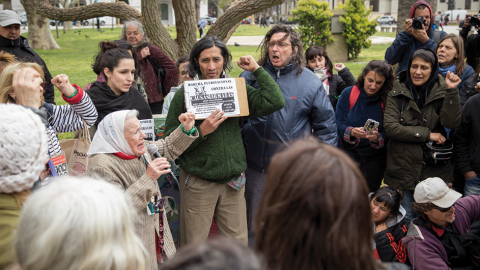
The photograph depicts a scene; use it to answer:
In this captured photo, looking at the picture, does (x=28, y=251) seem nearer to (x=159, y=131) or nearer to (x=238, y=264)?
(x=238, y=264)

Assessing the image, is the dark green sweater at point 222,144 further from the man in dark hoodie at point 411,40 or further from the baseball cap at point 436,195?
the man in dark hoodie at point 411,40

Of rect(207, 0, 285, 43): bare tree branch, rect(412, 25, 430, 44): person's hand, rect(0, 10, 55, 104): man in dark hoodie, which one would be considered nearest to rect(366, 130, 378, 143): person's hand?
rect(412, 25, 430, 44): person's hand

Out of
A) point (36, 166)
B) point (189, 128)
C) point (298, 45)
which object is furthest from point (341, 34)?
point (36, 166)

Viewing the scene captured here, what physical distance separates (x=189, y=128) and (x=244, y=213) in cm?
90

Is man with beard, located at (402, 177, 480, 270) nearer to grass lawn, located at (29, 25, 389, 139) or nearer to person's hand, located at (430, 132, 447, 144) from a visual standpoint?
person's hand, located at (430, 132, 447, 144)

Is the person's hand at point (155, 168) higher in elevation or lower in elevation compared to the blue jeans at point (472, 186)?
higher

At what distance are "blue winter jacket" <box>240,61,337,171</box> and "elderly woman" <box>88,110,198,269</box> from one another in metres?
1.02

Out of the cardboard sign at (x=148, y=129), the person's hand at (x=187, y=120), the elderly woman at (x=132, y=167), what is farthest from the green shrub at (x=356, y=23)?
the elderly woman at (x=132, y=167)

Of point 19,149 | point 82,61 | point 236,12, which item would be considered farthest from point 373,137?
A: point 82,61

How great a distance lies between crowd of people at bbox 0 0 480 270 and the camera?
1170 mm

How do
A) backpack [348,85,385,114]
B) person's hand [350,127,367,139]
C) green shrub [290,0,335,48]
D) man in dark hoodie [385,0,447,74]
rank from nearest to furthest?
1. person's hand [350,127,367,139]
2. backpack [348,85,385,114]
3. man in dark hoodie [385,0,447,74]
4. green shrub [290,0,335,48]

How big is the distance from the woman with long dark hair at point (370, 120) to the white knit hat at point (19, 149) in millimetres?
3008

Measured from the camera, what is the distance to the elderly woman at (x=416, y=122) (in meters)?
3.65

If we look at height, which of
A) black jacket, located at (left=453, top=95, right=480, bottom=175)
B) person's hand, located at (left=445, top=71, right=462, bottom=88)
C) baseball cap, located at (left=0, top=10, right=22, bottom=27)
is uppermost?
baseball cap, located at (left=0, top=10, right=22, bottom=27)
